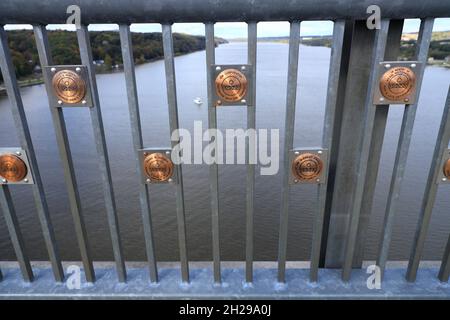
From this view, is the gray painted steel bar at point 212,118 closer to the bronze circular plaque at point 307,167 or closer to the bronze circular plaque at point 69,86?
the bronze circular plaque at point 307,167

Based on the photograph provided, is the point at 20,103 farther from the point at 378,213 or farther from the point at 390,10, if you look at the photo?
the point at 378,213

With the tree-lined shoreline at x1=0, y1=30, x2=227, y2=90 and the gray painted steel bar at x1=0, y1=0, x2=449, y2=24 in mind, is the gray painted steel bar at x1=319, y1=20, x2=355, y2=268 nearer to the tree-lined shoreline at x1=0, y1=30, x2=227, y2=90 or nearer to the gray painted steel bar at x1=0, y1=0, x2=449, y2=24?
the gray painted steel bar at x1=0, y1=0, x2=449, y2=24

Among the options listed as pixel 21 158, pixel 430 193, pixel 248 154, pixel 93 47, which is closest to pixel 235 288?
pixel 248 154

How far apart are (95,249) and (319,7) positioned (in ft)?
27.2

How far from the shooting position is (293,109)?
1046 mm

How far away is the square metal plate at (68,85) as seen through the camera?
1.00 meters

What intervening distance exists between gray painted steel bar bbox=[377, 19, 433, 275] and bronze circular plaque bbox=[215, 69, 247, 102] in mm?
567

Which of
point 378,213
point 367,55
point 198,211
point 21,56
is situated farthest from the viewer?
point 198,211

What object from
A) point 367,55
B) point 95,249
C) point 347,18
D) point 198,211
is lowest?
point 95,249

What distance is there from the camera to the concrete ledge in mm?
1293

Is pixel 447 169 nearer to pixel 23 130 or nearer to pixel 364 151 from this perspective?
pixel 364 151
